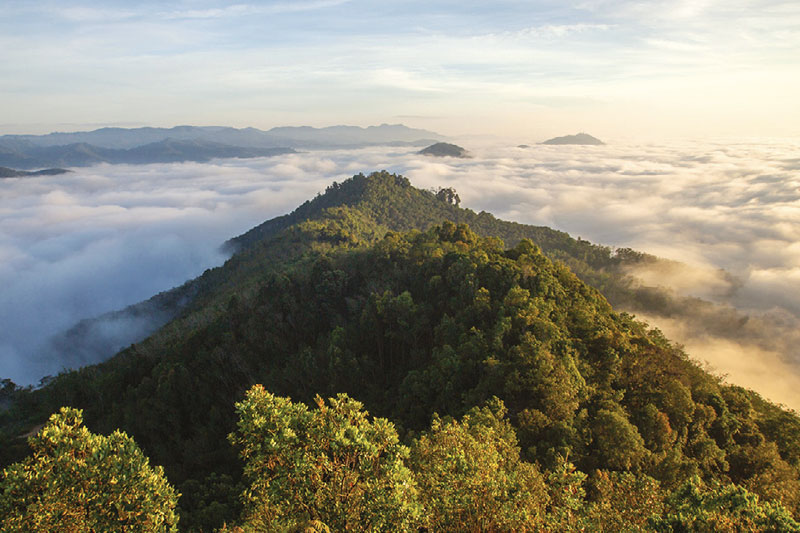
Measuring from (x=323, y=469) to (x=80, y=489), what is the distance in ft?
16.3

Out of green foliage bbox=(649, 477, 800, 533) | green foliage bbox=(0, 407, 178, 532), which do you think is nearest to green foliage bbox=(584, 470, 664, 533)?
green foliage bbox=(649, 477, 800, 533)

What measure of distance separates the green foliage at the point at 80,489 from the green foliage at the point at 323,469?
2008 mm

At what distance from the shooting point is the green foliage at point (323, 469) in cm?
840

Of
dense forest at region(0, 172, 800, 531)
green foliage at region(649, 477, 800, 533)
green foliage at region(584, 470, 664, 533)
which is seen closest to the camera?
green foliage at region(649, 477, 800, 533)

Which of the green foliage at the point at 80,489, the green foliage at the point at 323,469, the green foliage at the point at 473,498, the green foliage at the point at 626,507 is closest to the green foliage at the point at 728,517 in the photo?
the green foliage at the point at 626,507

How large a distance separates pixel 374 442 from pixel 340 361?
29.4m

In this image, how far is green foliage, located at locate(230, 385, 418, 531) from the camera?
27.6 ft

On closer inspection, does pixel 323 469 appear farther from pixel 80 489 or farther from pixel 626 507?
pixel 626 507

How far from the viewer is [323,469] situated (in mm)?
8883

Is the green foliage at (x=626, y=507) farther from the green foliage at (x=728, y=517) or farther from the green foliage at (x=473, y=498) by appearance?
the green foliage at (x=473, y=498)

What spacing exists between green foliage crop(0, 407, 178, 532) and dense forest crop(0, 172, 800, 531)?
0.13 ft

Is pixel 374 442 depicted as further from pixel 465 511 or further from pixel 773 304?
pixel 773 304

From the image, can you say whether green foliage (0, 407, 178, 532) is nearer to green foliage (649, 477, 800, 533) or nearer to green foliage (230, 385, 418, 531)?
green foliage (230, 385, 418, 531)

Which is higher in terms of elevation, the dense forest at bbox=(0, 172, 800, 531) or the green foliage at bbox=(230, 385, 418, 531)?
the green foliage at bbox=(230, 385, 418, 531)
